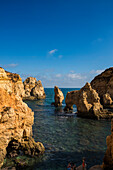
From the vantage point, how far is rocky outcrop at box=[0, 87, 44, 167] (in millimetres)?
16062

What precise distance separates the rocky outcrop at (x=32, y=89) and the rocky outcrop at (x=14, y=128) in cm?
9224

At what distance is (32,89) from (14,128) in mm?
104819

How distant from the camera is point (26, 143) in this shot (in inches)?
749

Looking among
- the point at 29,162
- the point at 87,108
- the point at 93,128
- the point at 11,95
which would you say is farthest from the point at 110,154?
the point at 87,108

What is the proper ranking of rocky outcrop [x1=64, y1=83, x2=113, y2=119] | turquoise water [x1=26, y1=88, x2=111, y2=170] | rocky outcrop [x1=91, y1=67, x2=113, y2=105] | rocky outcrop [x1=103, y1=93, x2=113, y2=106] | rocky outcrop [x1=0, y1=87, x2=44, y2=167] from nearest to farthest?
rocky outcrop [x1=0, y1=87, x2=44, y2=167], turquoise water [x1=26, y1=88, x2=111, y2=170], rocky outcrop [x1=64, y1=83, x2=113, y2=119], rocky outcrop [x1=103, y1=93, x2=113, y2=106], rocky outcrop [x1=91, y1=67, x2=113, y2=105]

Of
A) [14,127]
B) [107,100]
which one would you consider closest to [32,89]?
[107,100]

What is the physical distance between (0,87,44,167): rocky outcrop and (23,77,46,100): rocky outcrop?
92.2m

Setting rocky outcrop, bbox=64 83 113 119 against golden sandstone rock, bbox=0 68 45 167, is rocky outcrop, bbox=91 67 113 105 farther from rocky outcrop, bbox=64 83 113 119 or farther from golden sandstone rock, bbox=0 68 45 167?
golden sandstone rock, bbox=0 68 45 167

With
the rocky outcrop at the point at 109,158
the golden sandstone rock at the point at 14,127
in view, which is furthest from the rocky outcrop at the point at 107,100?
the rocky outcrop at the point at 109,158

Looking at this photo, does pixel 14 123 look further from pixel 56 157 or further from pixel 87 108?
pixel 87 108

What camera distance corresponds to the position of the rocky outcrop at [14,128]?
16062mm

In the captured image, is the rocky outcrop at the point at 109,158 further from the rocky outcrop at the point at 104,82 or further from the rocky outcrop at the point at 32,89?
the rocky outcrop at the point at 32,89

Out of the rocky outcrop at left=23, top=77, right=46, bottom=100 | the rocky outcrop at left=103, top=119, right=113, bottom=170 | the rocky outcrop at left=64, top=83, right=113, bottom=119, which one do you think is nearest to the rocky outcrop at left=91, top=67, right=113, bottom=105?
the rocky outcrop at left=64, top=83, right=113, bottom=119

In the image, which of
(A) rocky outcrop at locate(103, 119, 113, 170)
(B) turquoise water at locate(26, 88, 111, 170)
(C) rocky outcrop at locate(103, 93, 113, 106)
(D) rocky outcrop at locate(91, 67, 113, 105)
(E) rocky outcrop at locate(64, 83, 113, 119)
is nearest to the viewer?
(A) rocky outcrop at locate(103, 119, 113, 170)
